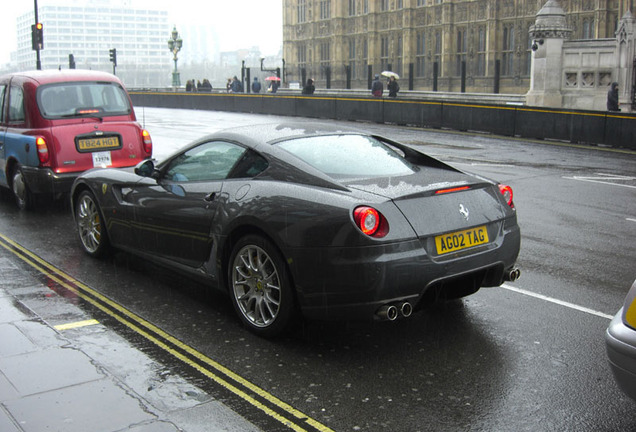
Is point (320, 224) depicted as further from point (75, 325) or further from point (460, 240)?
point (75, 325)

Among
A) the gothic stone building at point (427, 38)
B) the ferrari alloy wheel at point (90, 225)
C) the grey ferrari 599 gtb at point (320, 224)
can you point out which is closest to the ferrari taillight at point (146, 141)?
the ferrari alloy wheel at point (90, 225)

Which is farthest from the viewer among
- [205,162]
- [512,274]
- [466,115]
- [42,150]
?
[466,115]

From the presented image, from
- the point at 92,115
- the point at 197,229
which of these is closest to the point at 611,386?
the point at 197,229

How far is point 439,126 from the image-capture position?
2511cm

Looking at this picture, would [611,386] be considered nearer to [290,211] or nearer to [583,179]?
[290,211]

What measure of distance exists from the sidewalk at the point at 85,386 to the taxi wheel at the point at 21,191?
4716 millimetres

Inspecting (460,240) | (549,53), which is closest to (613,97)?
(549,53)

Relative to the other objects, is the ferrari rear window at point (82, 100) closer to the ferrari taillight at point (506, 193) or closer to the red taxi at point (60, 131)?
the red taxi at point (60, 131)

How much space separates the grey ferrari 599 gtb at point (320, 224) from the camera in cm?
443

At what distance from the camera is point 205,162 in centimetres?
577

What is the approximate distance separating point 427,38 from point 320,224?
4956 centimetres

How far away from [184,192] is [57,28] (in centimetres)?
18259

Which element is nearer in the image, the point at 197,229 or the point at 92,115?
the point at 197,229

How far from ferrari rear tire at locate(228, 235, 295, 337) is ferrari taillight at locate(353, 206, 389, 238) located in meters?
0.63
